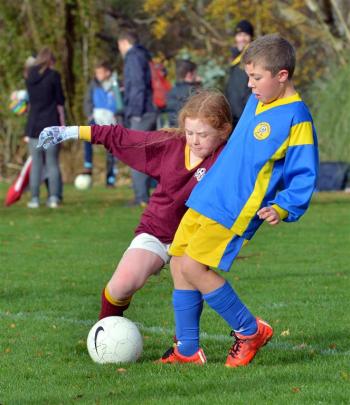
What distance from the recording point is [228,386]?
5.59 m

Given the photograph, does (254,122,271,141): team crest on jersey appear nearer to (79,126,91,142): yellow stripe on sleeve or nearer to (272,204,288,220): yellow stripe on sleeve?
(272,204,288,220): yellow stripe on sleeve

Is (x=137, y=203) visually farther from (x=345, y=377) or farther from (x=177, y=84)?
(x=345, y=377)

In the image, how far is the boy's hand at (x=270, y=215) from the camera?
5676 mm

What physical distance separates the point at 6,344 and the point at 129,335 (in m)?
0.96

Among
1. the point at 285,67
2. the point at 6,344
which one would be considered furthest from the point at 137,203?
the point at 285,67

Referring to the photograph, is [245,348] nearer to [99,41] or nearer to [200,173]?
[200,173]

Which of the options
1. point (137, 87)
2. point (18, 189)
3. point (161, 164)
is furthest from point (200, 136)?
point (18, 189)

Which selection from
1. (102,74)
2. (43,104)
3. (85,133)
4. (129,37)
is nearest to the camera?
(85,133)

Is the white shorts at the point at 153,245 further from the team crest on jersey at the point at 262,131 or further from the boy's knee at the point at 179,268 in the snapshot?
the team crest on jersey at the point at 262,131

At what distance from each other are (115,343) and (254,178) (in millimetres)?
1185

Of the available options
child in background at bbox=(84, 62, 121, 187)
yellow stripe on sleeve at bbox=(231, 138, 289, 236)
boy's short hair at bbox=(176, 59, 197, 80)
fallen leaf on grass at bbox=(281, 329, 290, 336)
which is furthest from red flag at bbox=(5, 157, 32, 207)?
yellow stripe on sleeve at bbox=(231, 138, 289, 236)

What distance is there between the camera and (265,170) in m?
5.82

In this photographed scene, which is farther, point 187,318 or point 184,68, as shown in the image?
point 184,68

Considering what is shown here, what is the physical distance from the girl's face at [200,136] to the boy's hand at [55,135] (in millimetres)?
609
